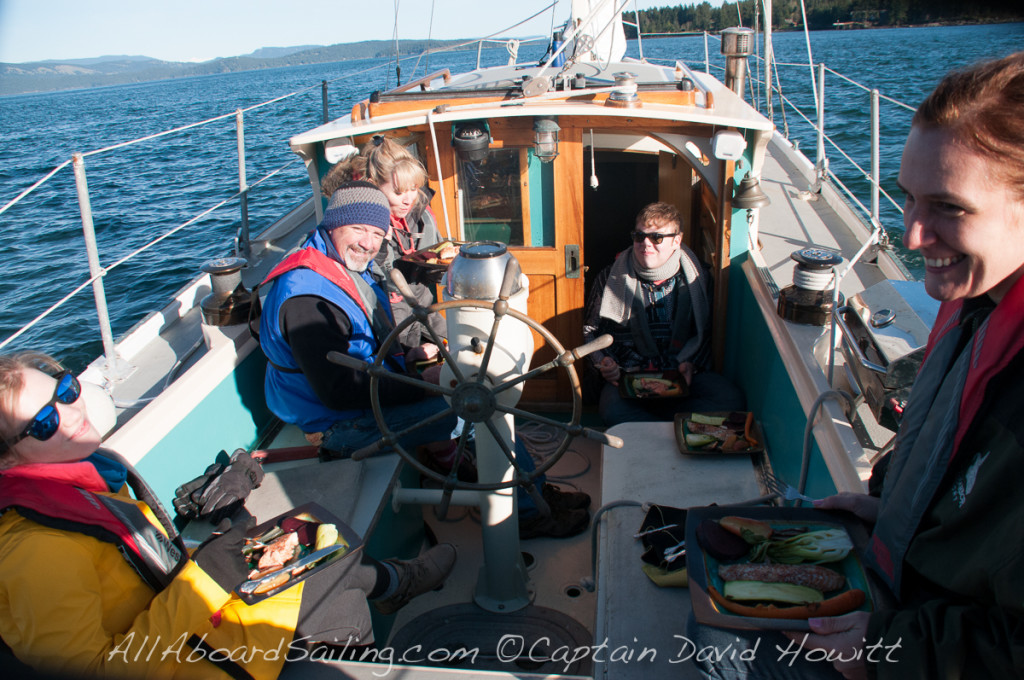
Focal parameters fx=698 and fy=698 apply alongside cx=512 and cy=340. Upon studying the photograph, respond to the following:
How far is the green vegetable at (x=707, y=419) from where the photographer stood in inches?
108

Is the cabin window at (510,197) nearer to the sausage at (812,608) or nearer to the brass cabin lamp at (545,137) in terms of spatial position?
the brass cabin lamp at (545,137)

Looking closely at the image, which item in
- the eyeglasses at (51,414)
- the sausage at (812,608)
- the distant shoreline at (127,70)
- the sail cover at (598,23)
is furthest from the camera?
the distant shoreline at (127,70)

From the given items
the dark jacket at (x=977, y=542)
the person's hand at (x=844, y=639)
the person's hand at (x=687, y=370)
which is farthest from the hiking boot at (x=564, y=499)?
the dark jacket at (x=977, y=542)

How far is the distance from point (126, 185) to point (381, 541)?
15.5 metres

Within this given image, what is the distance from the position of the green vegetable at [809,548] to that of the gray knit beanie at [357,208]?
5.28ft

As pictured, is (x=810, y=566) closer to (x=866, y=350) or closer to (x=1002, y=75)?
(x=866, y=350)

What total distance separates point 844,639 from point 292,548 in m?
1.37

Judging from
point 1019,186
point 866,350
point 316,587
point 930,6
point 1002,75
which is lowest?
point 316,587

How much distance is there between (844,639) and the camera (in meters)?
1.22

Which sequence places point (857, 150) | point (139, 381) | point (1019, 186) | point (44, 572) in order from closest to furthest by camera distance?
point (1019, 186)
point (44, 572)
point (139, 381)
point (857, 150)

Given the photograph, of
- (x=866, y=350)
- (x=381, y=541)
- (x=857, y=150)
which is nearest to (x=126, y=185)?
(x=857, y=150)

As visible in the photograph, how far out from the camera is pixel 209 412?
2617mm

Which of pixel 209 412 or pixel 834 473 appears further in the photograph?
pixel 209 412

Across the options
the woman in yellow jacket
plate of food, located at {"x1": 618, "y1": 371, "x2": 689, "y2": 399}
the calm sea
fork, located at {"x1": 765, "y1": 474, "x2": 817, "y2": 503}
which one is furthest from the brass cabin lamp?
the woman in yellow jacket
